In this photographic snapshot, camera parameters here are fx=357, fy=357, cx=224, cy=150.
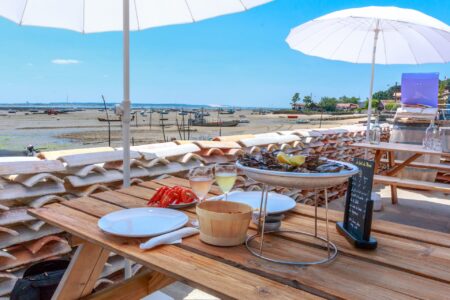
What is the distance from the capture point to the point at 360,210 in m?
1.09

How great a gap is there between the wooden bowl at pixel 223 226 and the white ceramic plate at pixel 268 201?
0.24 m

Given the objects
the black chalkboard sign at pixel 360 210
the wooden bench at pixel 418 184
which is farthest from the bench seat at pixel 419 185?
the black chalkboard sign at pixel 360 210

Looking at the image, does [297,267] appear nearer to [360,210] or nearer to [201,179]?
[360,210]

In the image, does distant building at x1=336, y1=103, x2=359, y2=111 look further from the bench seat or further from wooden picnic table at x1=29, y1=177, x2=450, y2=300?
wooden picnic table at x1=29, y1=177, x2=450, y2=300

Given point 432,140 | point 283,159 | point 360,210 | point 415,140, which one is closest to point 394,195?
point 432,140

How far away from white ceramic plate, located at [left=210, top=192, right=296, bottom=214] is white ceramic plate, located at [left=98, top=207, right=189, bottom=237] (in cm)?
26

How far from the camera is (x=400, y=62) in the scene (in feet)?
15.0

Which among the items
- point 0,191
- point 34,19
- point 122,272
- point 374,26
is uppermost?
point 374,26

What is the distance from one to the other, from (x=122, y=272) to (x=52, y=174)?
78 cm

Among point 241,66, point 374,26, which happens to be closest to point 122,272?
point 374,26

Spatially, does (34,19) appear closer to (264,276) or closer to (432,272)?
(264,276)

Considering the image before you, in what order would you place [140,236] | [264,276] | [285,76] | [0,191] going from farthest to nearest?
1. [285,76]
2. [0,191]
3. [140,236]
4. [264,276]

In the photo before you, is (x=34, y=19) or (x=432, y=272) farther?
(x=34, y=19)

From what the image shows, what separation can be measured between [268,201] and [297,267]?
52cm
